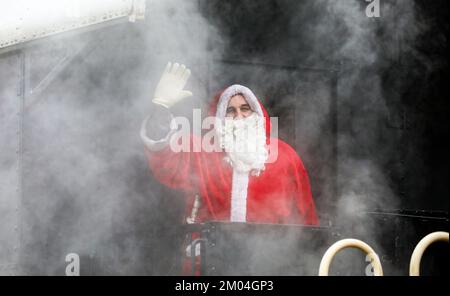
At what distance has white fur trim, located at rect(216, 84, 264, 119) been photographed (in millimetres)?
3766

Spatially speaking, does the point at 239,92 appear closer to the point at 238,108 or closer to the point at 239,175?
the point at 238,108

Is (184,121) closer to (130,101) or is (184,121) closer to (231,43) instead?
(130,101)

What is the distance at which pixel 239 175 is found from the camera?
3.72 metres

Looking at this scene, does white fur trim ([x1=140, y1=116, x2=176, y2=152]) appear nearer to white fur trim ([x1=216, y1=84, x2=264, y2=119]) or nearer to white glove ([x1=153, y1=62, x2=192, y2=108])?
white glove ([x1=153, y1=62, x2=192, y2=108])

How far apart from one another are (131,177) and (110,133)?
13.3 inches

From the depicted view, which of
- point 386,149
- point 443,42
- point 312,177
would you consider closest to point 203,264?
point 312,177

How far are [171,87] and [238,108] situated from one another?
0.62 meters

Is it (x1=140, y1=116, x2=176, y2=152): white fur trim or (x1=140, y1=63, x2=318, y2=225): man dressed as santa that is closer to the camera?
(x1=140, y1=116, x2=176, y2=152): white fur trim

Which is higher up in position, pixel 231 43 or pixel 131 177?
pixel 231 43

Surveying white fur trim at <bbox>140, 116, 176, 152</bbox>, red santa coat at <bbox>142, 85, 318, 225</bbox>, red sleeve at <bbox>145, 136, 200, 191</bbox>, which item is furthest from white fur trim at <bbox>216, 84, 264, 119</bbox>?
white fur trim at <bbox>140, 116, 176, 152</bbox>

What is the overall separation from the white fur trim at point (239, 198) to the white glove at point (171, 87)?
721 millimetres

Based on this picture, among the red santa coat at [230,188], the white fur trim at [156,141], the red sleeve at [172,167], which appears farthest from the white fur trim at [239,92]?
the white fur trim at [156,141]

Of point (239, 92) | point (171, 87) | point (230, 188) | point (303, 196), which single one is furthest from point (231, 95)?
point (303, 196)

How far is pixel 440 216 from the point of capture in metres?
2.83
